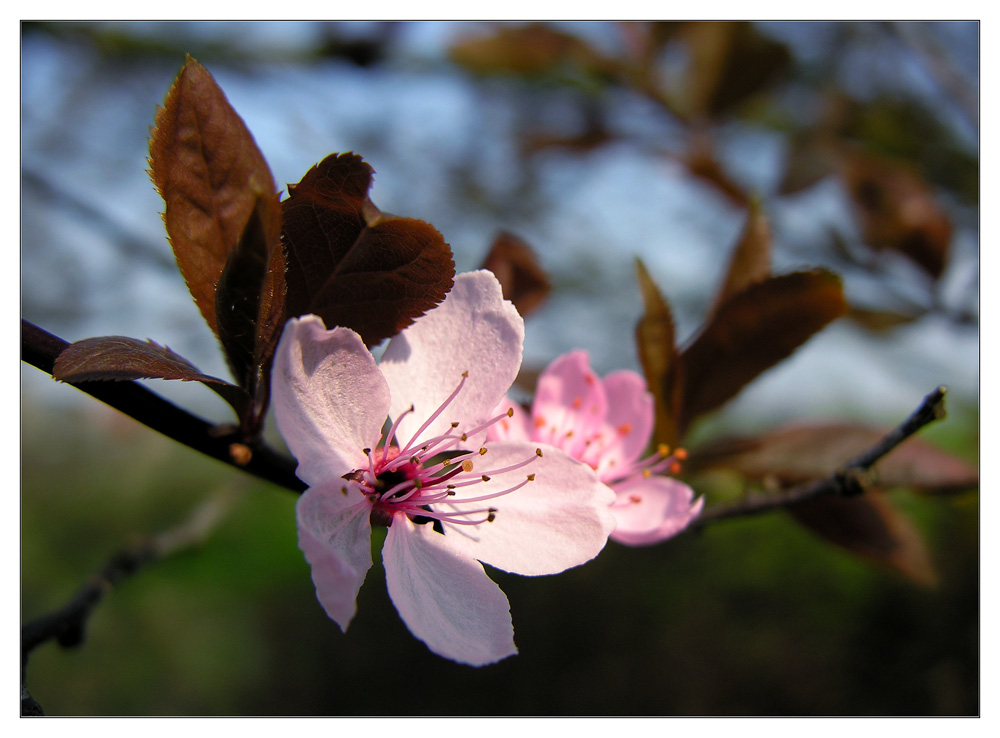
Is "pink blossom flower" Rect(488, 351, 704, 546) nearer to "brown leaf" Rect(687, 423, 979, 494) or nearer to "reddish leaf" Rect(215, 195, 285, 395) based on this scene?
"brown leaf" Rect(687, 423, 979, 494)

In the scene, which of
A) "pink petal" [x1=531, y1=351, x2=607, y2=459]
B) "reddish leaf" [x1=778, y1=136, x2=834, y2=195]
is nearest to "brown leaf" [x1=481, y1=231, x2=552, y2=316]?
"pink petal" [x1=531, y1=351, x2=607, y2=459]

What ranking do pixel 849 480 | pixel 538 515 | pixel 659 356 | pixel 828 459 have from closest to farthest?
pixel 538 515 → pixel 849 480 → pixel 659 356 → pixel 828 459

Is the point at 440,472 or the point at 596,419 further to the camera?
the point at 596,419

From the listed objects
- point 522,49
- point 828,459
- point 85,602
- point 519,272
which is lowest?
point 85,602

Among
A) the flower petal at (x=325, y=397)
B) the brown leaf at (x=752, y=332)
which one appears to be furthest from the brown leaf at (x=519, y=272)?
the flower petal at (x=325, y=397)

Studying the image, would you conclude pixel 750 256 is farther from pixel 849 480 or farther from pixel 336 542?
pixel 336 542

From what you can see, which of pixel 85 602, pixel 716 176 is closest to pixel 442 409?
pixel 85 602
